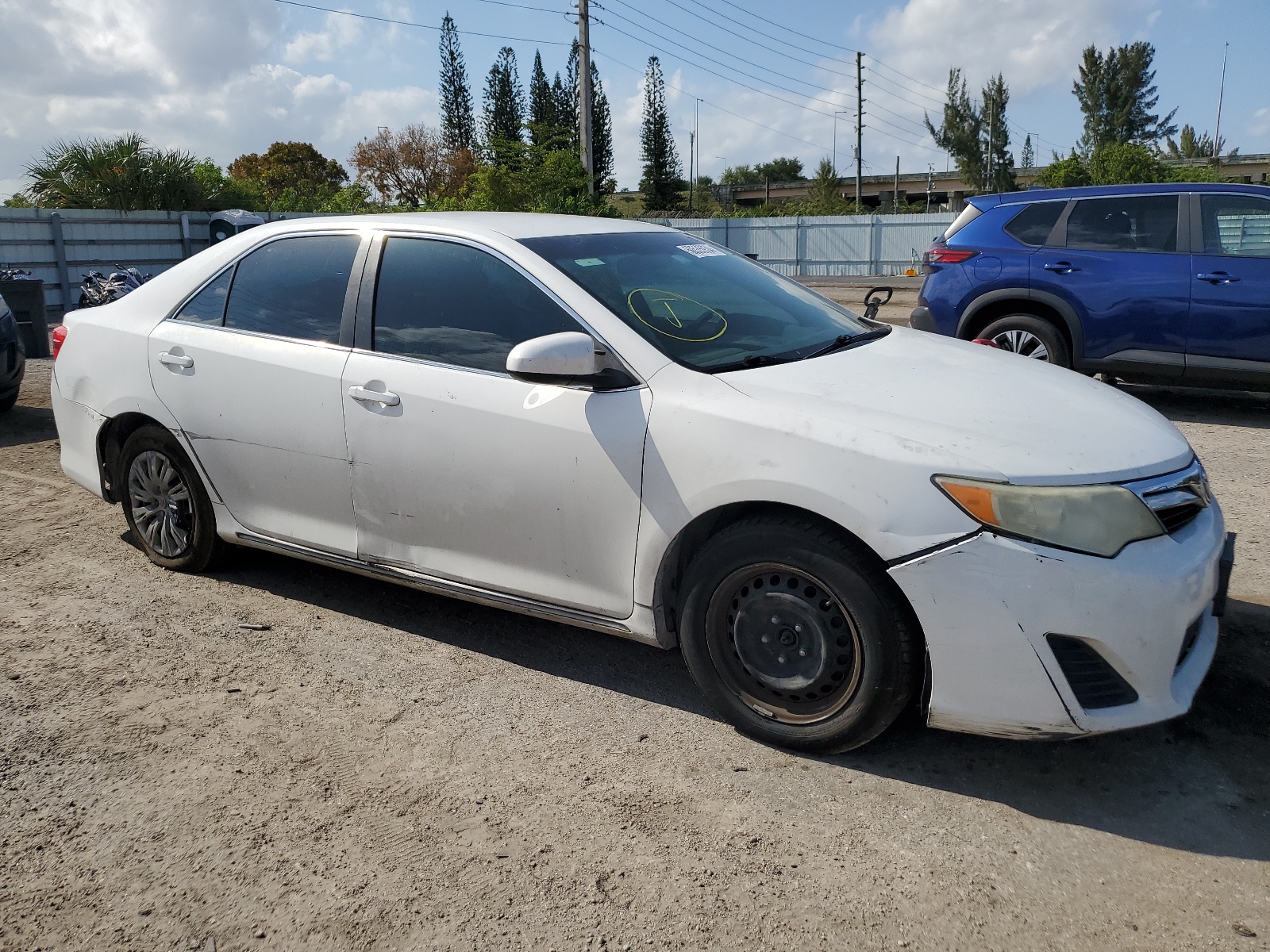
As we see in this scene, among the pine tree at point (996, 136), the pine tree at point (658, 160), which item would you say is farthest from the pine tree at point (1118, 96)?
the pine tree at point (658, 160)

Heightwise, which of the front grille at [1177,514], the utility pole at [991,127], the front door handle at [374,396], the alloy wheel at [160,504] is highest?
the utility pole at [991,127]

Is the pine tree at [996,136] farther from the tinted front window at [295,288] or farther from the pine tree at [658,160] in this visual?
the tinted front window at [295,288]

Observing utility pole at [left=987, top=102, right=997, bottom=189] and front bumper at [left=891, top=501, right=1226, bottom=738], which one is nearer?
front bumper at [left=891, top=501, right=1226, bottom=738]

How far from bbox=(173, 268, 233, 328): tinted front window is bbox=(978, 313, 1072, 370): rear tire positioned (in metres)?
6.03

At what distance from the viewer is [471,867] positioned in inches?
106

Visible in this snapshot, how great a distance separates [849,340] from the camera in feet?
13.0

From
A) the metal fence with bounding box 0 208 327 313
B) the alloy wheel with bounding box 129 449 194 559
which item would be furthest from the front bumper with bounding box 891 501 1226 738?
the metal fence with bounding box 0 208 327 313

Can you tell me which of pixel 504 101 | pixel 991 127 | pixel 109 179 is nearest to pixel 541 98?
pixel 504 101

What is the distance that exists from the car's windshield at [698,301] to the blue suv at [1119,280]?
4.57 meters

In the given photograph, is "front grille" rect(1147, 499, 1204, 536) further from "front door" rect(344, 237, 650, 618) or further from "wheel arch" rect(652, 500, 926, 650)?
"front door" rect(344, 237, 650, 618)

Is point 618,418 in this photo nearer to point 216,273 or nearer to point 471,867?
point 471,867

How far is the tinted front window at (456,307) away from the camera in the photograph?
3639 millimetres

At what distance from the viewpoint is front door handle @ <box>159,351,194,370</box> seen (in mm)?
4387

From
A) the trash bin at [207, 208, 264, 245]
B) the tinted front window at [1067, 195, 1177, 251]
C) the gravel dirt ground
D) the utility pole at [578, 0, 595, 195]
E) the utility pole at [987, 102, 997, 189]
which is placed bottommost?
the gravel dirt ground
